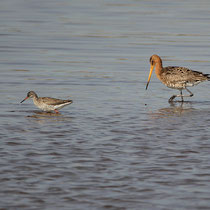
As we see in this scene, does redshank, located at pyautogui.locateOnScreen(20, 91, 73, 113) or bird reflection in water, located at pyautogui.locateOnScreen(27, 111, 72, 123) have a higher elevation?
redshank, located at pyautogui.locateOnScreen(20, 91, 73, 113)

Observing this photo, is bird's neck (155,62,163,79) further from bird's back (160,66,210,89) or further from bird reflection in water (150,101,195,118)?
bird reflection in water (150,101,195,118)

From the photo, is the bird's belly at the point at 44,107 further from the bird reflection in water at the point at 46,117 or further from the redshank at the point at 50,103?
the bird reflection in water at the point at 46,117

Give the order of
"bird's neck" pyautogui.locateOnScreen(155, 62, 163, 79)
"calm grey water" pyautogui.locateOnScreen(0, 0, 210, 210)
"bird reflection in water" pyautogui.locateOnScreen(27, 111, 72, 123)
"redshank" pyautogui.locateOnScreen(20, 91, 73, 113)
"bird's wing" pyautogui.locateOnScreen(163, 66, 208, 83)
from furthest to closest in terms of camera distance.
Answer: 1. "bird's neck" pyautogui.locateOnScreen(155, 62, 163, 79)
2. "bird's wing" pyautogui.locateOnScreen(163, 66, 208, 83)
3. "redshank" pyautogui.locateOnScreen(20, 91, 73, 113)
4. "bird reflection in water" pyautogui.locateOnScreen(27, 111, 72, 123)
5. "calm grey water" pyautogui.locateOnScreen(0, 0, 210, 210)

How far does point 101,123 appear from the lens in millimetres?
12141

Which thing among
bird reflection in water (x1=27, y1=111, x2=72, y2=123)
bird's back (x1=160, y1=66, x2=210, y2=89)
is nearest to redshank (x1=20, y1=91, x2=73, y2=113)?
bird reflection in water (x1=27, y1=111, x2=72, y2=123)

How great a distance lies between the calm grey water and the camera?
25.6 feet

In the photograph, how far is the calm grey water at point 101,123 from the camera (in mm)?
7809

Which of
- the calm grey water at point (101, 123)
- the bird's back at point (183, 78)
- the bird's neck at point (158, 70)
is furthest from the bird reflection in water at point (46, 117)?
the bird's neck at point (158, 70)

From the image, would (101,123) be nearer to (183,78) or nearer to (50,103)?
(50,103)

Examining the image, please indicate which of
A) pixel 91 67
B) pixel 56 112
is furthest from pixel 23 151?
pixel 91 67

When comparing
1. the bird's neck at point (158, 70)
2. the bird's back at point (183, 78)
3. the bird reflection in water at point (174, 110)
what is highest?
the bird's neck at point (158, 70)

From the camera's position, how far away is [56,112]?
1377cm

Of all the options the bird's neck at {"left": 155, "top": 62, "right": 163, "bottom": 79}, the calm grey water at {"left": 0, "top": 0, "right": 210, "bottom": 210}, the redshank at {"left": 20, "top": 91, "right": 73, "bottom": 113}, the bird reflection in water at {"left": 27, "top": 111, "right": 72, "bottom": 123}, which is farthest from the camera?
the bird's neck at {"left": 155, "top": 62, "right": 163, "bottom": 79}

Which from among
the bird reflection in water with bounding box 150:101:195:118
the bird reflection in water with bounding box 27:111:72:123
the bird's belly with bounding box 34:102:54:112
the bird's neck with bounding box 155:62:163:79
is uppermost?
the bird's neck with bounding box 155:62:163:79
